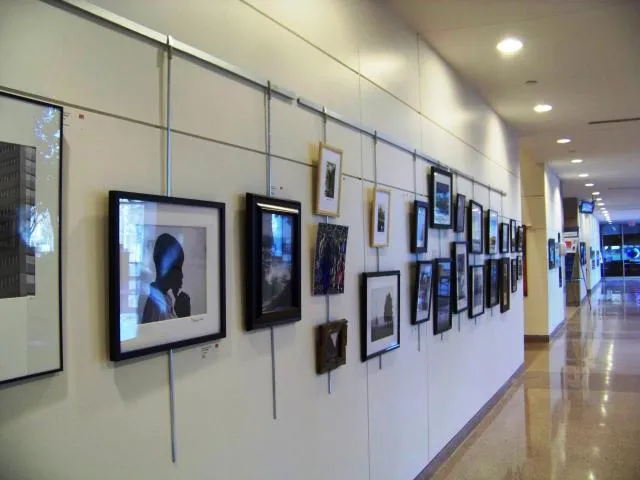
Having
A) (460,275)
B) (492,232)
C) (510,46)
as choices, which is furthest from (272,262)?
(492,232)

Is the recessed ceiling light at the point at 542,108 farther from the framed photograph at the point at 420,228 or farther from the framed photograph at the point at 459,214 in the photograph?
the framed photograph at the point at 420,228

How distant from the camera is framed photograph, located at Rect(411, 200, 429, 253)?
4.30 meters

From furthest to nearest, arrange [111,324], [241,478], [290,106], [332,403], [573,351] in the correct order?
[573,351] < [332,403] < [290,106] < [241,478] < [111,324]

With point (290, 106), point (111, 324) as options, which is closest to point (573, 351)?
point (290, 106)

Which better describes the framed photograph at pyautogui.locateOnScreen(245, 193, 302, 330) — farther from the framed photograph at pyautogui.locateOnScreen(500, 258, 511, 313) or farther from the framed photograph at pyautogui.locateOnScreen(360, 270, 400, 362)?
the framed photograph at pyautogui.locateOnScreen(500, 258, 511, 313)

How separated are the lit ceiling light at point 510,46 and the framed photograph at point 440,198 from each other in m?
1.21

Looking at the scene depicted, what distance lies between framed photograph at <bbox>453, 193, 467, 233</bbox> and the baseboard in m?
1.93

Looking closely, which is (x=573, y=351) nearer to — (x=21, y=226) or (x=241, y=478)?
(x=241, y=478)

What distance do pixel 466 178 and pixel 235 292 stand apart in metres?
3.97

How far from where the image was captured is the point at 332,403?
3.12 metres

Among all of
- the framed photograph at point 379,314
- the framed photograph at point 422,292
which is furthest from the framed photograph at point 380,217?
the framed photograph at point 422,292

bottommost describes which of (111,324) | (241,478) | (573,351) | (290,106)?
(573,351)

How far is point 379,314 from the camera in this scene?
3664 millimetres

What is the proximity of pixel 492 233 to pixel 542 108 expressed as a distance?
197 centimetres
